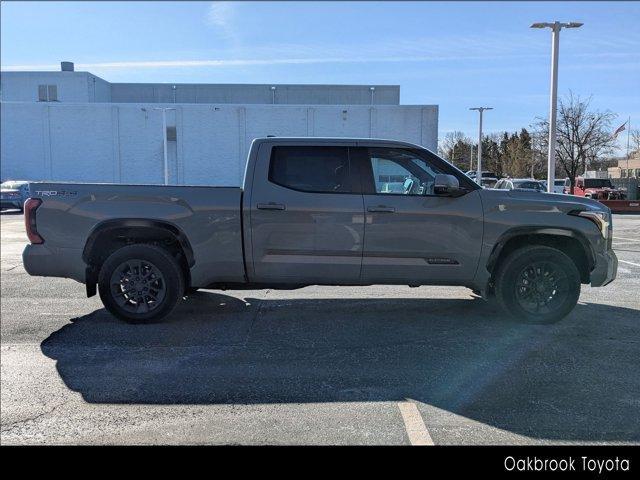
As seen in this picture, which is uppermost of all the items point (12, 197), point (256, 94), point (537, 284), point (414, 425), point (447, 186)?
point (256, 94)

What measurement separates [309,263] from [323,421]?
7.60ft

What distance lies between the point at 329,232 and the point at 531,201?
84.9 inches

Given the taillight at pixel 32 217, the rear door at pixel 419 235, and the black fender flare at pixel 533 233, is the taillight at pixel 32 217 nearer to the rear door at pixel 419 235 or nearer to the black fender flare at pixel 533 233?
the rear door at pixel 419 235

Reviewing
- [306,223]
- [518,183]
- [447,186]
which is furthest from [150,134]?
[447,186]

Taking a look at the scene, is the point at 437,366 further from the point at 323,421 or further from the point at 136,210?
the point at 136,210

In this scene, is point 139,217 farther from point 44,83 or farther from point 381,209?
point 44,83

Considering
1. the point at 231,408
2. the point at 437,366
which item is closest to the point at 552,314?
the point at 437,366

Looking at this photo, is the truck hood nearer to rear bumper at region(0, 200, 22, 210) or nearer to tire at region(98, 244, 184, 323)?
tire at region(98, 244, 184, 323)

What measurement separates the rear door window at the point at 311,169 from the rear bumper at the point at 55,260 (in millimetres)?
2240

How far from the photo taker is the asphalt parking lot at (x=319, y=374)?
11.4 ft

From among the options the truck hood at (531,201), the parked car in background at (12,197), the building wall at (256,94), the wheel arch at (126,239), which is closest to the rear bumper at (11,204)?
the parked car in background at (12,197)

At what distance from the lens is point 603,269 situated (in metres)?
5.69
